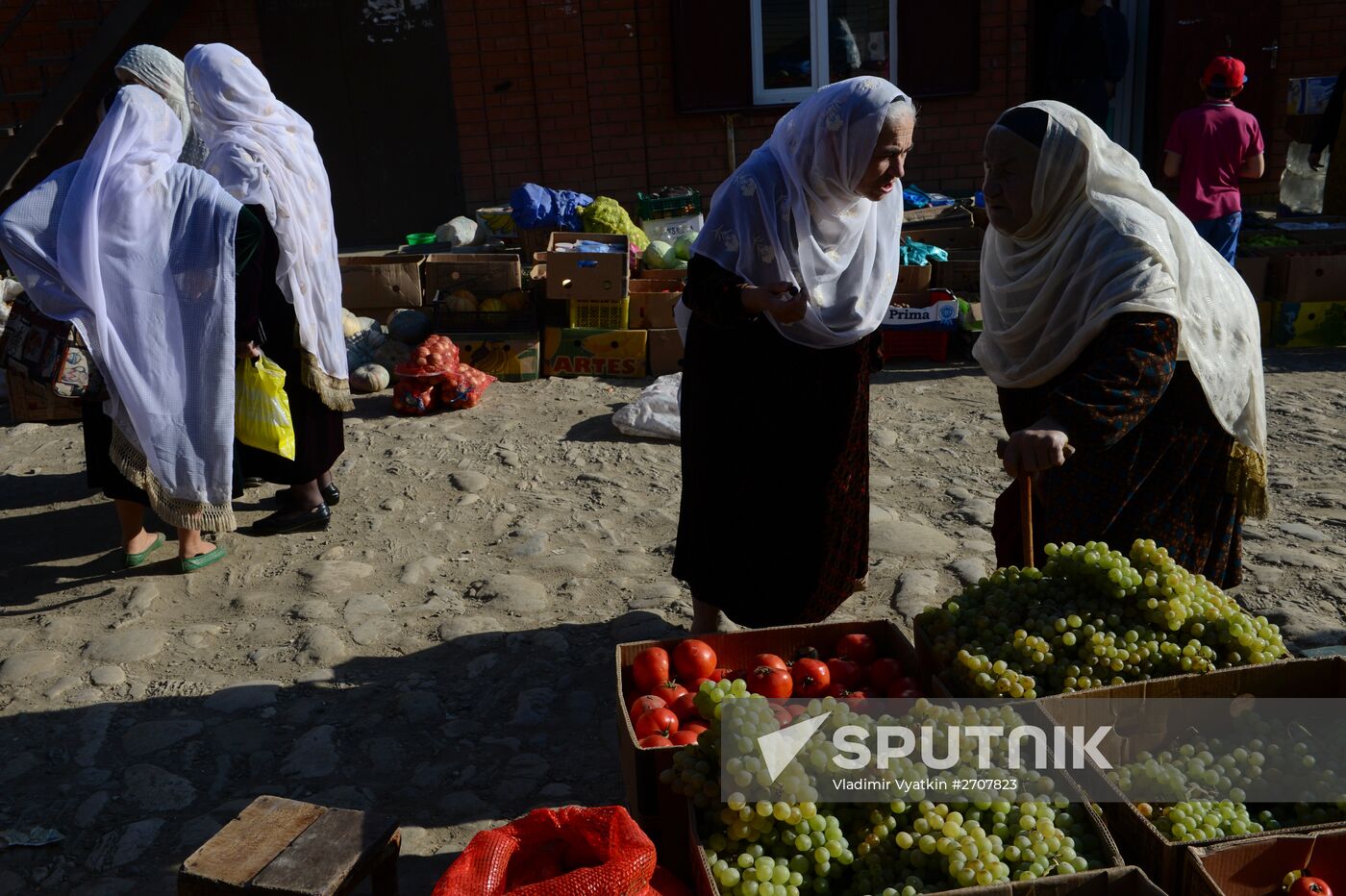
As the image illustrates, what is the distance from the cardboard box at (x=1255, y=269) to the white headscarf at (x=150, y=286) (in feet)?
22.3

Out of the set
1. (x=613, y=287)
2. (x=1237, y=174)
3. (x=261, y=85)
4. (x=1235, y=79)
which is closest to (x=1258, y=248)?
(x=1237, y=174)

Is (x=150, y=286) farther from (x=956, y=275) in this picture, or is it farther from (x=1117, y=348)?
(x=956, y=275)

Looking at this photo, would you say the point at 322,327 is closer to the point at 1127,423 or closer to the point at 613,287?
the point at 613,287

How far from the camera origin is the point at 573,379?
7.90 m

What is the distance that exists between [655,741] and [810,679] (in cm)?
47

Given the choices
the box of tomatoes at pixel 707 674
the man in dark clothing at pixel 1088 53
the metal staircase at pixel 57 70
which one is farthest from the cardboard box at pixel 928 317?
the metal staircase at pixel 57 70

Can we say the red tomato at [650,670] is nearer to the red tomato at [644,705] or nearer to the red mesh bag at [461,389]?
the red tomato at [644,705]

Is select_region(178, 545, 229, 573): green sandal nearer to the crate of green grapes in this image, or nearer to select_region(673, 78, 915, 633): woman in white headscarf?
select_region(673, 78, 915, 633): woman in white headscarf

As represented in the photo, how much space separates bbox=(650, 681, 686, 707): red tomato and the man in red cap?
639cm

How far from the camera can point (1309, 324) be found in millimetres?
8242

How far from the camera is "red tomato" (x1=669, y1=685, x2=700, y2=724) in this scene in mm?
2857

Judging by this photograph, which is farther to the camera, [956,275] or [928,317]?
[956,275]

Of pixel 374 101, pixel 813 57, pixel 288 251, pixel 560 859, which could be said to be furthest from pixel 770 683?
pixel 374 101

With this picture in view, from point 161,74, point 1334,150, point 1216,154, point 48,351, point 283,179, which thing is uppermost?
point 161,74
